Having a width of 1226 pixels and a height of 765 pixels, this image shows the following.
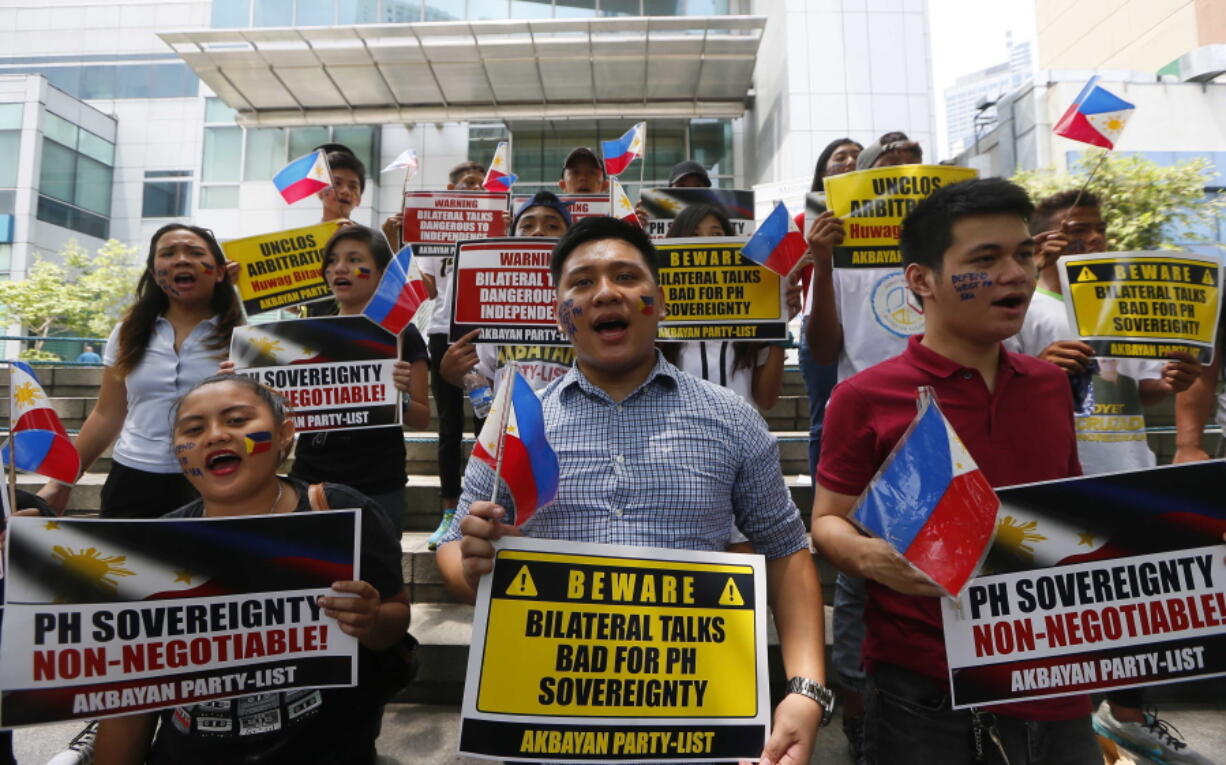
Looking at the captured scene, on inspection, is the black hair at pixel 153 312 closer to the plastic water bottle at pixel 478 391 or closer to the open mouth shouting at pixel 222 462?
the plastic water bottle at pixel 478 391

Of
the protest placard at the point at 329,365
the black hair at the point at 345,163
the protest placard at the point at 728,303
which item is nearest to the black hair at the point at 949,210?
A: the protest placard at the point at 728,303

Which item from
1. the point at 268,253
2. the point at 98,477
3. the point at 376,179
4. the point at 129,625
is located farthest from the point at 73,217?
the point at 129,625

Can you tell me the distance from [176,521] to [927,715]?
1.81 meters

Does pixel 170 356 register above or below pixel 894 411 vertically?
above

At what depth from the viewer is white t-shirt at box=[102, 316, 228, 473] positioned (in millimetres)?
2998

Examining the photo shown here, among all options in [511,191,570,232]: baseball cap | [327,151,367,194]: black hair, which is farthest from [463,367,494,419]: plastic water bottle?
[327,151,367,194]: black hair

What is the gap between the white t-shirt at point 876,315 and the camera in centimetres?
305

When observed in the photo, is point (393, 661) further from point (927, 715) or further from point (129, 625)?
point (927, 715)

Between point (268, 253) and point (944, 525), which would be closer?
point (944, 525)

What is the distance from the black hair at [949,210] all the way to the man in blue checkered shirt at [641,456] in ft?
2.07

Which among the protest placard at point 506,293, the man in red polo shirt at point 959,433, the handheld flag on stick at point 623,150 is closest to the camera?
the man in red polo shirt at point 959,433

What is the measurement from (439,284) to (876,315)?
3146 mm

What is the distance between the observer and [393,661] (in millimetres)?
1924

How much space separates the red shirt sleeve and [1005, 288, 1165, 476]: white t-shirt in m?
1.33
